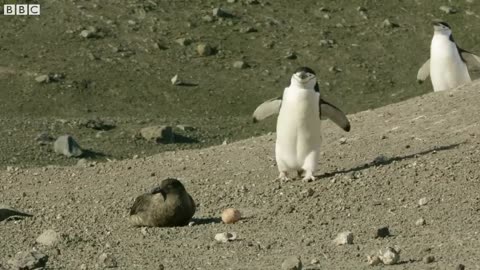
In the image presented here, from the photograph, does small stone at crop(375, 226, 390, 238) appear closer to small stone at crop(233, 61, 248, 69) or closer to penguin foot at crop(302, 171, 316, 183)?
penguin foot at crop(302, 171, 316, 183)

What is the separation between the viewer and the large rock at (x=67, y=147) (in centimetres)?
1445

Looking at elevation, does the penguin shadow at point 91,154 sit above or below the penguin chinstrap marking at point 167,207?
below

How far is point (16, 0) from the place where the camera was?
19547 millimetres

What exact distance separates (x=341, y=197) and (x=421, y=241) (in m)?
1.39

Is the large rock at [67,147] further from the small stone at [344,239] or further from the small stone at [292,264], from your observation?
the small stone at [292,264]

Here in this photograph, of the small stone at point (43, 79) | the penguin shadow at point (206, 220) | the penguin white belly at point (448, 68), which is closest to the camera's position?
the penguin shadow at point (206, 220)

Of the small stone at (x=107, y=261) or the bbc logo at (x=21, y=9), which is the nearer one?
the small stone at (x=107, y=261)

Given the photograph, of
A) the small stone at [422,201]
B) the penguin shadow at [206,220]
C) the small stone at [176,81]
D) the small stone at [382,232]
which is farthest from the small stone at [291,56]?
the small stone at [382,232]

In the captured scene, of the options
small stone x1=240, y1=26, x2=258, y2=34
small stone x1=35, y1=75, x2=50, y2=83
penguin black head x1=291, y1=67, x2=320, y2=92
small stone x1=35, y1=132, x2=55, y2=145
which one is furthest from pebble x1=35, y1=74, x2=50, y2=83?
penguin black head x1=291, y1=67, x2=320, y2=92

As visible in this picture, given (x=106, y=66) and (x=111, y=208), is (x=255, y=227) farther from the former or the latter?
(x=106, y=66)

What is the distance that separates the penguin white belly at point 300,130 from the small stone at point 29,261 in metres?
2.96

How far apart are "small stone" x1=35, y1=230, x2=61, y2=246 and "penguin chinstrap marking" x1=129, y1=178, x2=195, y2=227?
0.60 m

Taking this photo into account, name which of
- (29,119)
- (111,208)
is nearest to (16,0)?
(29,119)

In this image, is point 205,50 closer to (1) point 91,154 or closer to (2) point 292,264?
(1) point 91,154
